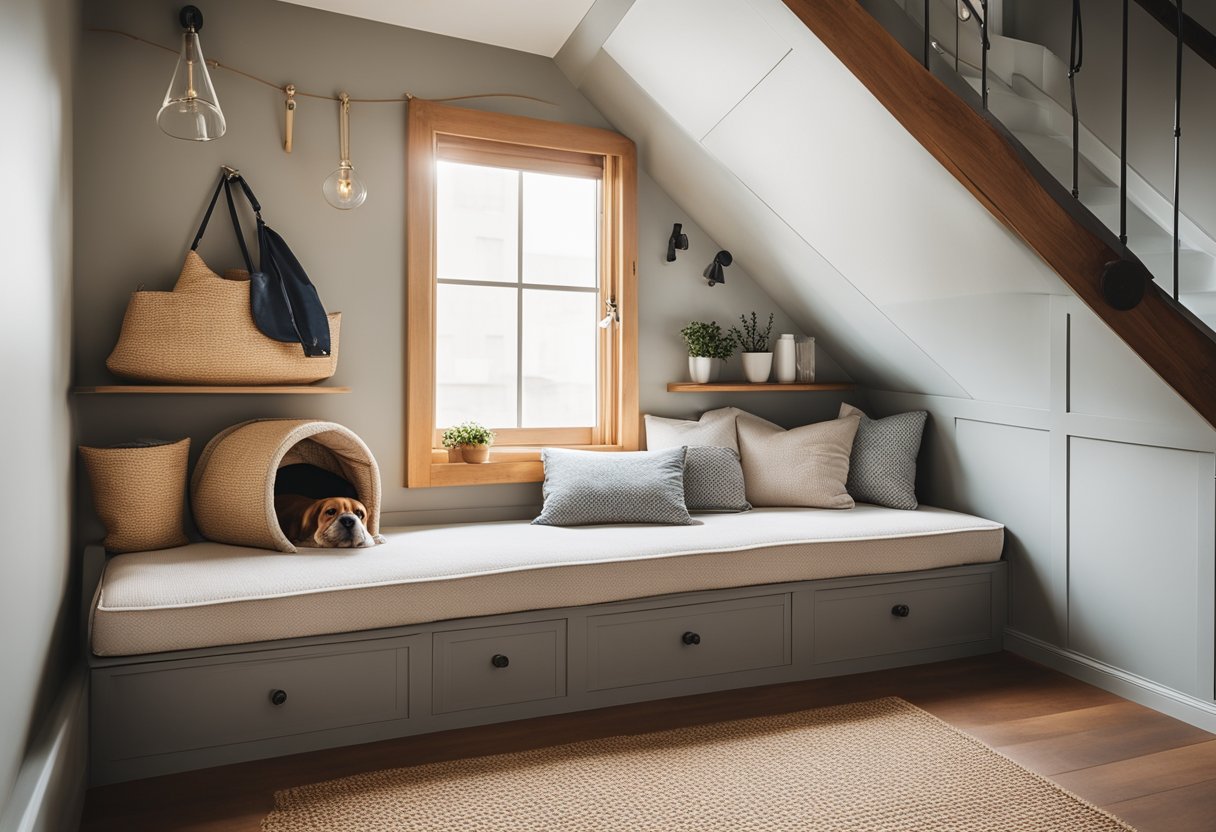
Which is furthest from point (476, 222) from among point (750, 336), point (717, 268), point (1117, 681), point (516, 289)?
point (1117, 681)

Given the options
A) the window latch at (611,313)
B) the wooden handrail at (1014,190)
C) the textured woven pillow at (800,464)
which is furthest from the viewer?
the window latch at (611,313)

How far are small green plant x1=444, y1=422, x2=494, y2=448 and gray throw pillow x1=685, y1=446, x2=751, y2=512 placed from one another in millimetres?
798

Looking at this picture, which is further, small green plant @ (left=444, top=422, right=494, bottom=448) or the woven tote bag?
small green plant @ (left=444, top=422, right=494, bottom=448)

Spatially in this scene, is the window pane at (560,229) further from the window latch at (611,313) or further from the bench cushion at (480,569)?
the bench cushion at (480,569)

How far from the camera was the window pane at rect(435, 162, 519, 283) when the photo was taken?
127 inches

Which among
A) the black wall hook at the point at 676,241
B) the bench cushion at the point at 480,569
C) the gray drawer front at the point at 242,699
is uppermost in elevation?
the black wall hook at the point at 676,241

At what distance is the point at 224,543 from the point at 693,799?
162 cm

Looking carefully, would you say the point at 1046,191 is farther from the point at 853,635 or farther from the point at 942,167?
the point at 853,635

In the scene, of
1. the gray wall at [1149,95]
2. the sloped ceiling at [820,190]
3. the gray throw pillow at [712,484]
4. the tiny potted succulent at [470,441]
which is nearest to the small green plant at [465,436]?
the tiny potted succulent at [470,441]

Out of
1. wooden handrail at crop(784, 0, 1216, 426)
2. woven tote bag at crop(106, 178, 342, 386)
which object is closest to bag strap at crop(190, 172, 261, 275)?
woven tote bag at crop(106, 178, 342, 386)

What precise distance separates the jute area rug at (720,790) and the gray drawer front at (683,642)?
26 cm

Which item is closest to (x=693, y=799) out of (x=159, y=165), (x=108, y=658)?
(x=108, y=658)

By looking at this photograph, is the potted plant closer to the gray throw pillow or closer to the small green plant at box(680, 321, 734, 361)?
the small green plant at box(680, 321, 734, 361)

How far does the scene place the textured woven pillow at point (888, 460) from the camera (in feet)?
11.0
